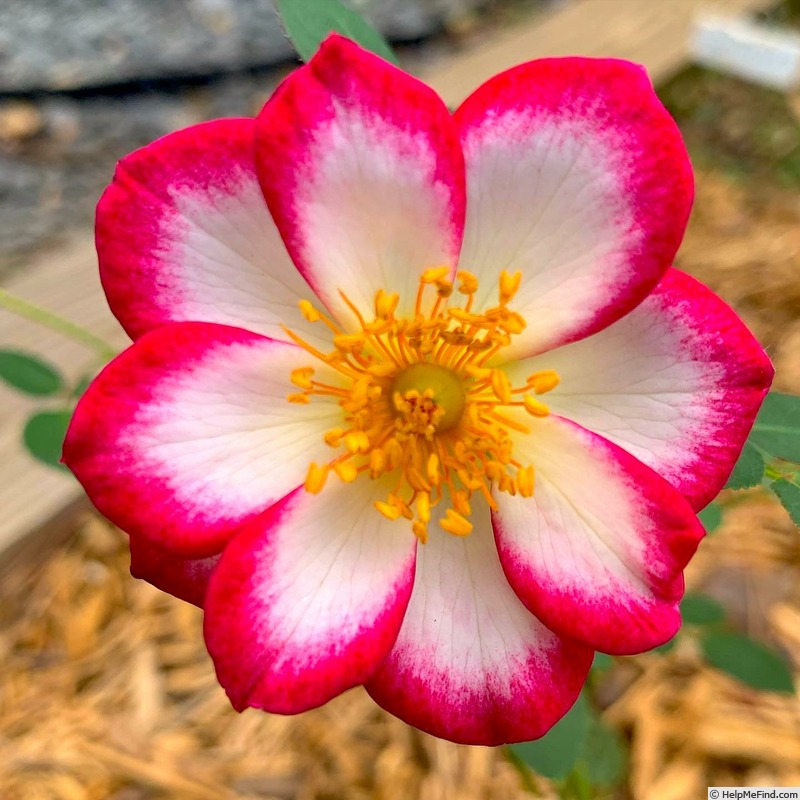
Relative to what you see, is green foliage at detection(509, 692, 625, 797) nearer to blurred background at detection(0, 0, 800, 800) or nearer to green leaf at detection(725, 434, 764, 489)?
blurred background at detection(0, 0, 800, 800)

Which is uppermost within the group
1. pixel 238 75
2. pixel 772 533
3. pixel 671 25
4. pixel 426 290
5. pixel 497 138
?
pixel 497 138

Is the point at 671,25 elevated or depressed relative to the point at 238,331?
depressed

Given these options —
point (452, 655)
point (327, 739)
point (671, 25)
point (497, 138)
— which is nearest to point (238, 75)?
point (671, 25)

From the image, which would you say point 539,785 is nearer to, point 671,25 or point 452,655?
point 452,655

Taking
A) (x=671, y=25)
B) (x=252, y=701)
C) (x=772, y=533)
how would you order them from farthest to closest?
(x=671, y=25) < (x=772, y=533) < (x=252, y=701)

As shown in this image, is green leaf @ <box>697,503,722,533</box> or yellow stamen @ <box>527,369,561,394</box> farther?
green leaf @ <box>697,503,722,533</box>

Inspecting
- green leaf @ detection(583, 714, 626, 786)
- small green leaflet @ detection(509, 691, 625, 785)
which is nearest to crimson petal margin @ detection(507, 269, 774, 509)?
small green leaflet @ detection(509, 691, 625, 785)

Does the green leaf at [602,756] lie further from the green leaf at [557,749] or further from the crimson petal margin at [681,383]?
the crimson petal margin at [681,383]

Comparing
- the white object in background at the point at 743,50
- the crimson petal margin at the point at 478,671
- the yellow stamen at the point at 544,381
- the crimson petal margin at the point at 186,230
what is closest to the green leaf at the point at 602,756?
the crimson petal margin at the point at 478,671
